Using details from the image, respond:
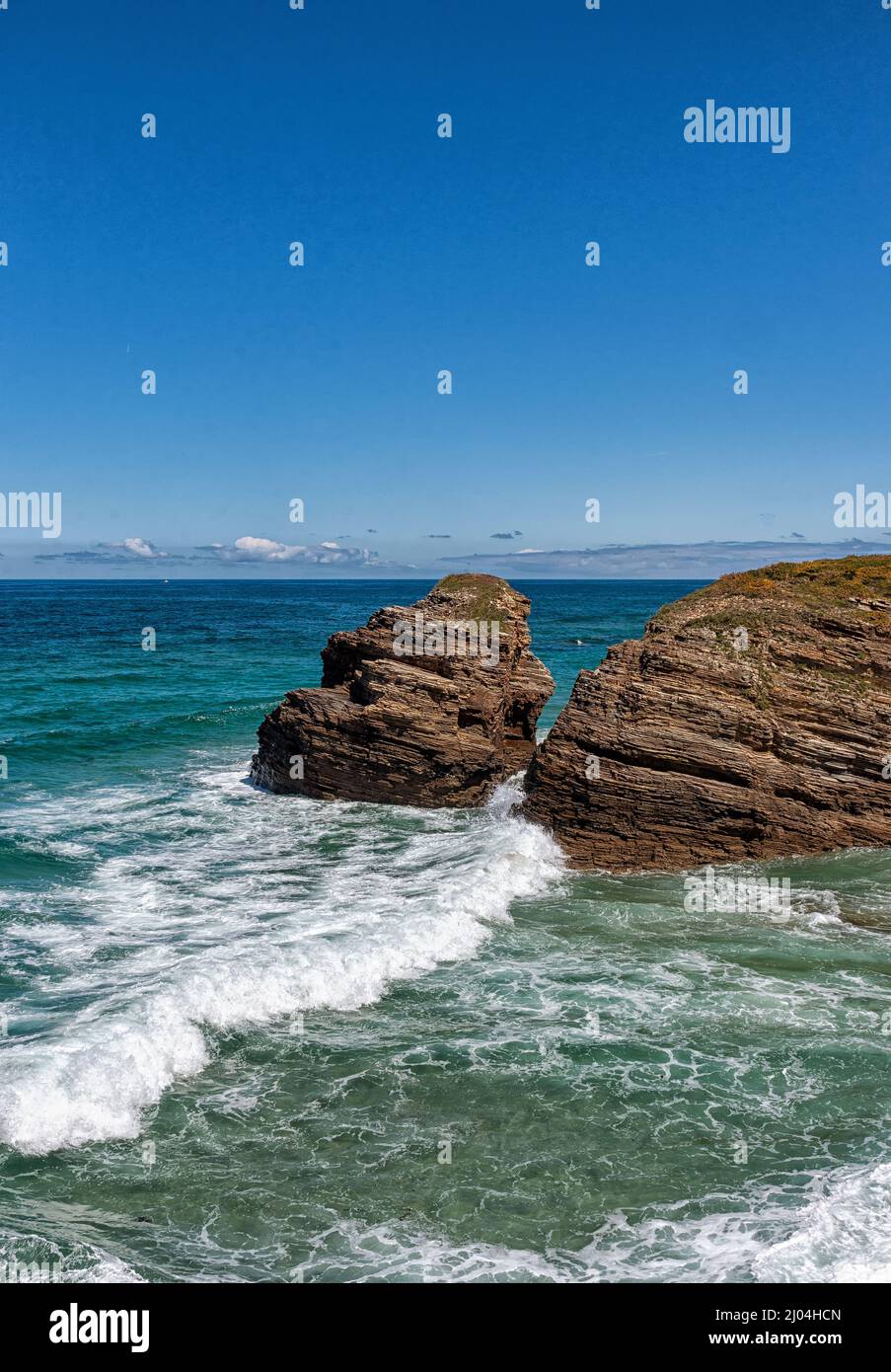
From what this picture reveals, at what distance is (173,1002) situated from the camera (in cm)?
1304

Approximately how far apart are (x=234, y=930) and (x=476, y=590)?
16277 mm

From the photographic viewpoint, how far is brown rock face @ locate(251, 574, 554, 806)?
24.9 metres

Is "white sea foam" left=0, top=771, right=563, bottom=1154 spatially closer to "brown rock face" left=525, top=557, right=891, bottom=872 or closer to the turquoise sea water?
the turquoise sea water

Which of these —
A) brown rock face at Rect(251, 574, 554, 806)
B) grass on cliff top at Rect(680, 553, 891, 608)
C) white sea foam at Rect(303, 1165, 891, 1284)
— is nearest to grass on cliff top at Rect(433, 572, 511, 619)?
brown rock face at Rect(251, 574, 554, 806)

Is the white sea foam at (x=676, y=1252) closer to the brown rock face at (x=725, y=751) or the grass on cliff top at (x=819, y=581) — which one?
the brown rock face at (x=725, y=751)

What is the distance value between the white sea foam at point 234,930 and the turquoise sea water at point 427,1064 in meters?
0.06

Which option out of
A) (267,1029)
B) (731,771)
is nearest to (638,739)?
(731,771)

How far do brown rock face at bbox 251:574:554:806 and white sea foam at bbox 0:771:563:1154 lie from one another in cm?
89

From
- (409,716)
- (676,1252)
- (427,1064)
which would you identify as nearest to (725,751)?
(409,716)

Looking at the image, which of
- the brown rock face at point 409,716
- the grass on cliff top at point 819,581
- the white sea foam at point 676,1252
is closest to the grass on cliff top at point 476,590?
the brown rock face at point 409,716

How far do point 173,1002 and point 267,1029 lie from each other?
1450 mm

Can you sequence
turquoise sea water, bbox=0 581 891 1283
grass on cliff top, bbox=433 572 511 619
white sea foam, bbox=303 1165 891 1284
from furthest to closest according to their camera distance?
grass on cliff top, bbox=433 572 511 619, turquoise sea water, bbox=0 581 891 1283, white sea foam, bbox=303 1165 891 1284

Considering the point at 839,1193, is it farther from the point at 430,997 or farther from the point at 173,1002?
the point at 173,1002
